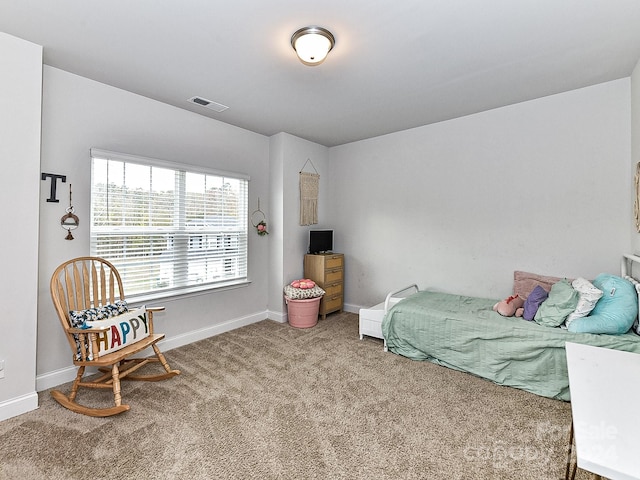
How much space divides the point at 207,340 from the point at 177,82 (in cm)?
264

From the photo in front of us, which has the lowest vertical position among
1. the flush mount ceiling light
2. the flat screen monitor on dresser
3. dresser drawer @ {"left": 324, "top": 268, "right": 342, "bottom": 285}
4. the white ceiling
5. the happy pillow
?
the happy pillow

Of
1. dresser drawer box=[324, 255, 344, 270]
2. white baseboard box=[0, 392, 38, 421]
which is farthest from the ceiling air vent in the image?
white baseboard box=[0, 392, 38, 421]

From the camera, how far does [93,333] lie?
2.09 m

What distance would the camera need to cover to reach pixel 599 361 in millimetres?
1297

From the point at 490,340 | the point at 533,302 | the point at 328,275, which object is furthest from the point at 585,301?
the point at 328,275

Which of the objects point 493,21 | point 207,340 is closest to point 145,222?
point 207,340

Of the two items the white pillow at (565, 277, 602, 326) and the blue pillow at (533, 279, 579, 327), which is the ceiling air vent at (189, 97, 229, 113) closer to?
the blue pillow at (533, 279, 579, 327)

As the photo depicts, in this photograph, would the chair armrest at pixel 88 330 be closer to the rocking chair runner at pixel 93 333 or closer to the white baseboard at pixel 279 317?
the rocking chair runner at pixel 93 333

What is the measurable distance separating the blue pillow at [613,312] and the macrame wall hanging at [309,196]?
3.16 meters

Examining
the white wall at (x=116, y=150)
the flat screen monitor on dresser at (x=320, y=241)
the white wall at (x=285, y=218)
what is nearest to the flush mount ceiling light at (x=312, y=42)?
the white wall at (x=116, y=150)

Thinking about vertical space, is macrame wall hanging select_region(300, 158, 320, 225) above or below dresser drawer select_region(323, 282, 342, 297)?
above

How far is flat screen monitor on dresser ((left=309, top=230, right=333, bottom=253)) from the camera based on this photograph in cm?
439

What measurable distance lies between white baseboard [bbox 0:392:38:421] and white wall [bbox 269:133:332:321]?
2.48 meters

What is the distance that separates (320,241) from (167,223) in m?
2.04
